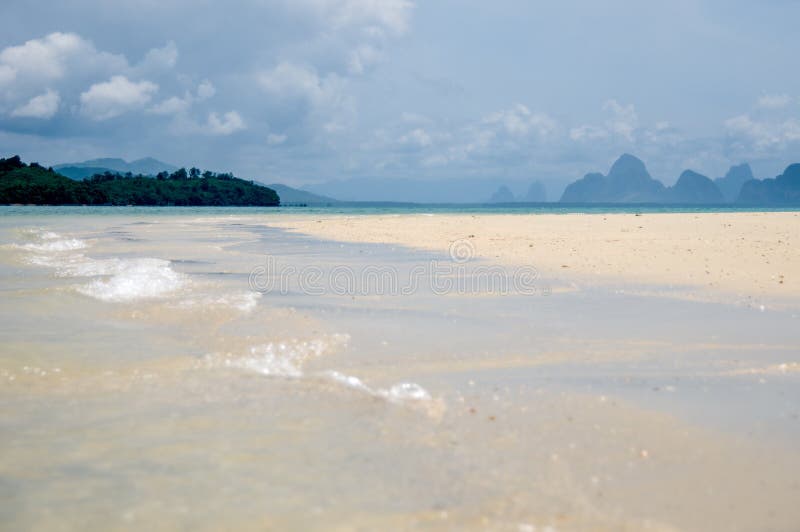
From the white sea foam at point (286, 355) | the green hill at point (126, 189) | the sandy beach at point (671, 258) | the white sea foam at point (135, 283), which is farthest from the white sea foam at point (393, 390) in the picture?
the green hill at point (126, 189)

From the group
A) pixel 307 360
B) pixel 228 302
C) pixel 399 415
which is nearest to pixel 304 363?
pixel 307 360

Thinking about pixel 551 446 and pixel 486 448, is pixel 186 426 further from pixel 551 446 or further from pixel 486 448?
pixel 551 446

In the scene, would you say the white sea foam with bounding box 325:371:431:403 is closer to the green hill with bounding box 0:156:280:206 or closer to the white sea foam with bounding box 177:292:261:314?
the white sea foam with bounding box 177:292:261:314

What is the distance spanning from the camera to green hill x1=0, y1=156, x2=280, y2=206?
322 ft

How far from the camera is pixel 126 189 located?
119 meters

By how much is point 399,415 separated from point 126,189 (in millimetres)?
126843

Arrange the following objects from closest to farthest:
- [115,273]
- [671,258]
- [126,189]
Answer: [115,273] → [671,258] → [126,189]

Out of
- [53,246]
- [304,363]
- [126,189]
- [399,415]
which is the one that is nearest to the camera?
[399,415]

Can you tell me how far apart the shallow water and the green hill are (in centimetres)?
10362

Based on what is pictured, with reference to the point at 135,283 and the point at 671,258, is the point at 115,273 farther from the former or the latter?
the point at 671,258

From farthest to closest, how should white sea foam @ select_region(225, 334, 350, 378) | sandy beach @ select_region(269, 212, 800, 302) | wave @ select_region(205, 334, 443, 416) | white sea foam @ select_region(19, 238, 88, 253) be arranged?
white sea foam @ select_region(19, 238, 88, 253) < sandy beach @ select_region(269, 212, 800, 302) < white sea foam @ select_region(225, 334, 350, 378) < wave @ select_region(205, 334, 443, 416)

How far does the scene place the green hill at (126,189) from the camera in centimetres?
9806

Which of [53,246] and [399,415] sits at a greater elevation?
[53,246]

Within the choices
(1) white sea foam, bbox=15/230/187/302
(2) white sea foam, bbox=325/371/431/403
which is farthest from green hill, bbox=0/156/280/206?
(2) white sea foam, bbox=325/371/431/403
